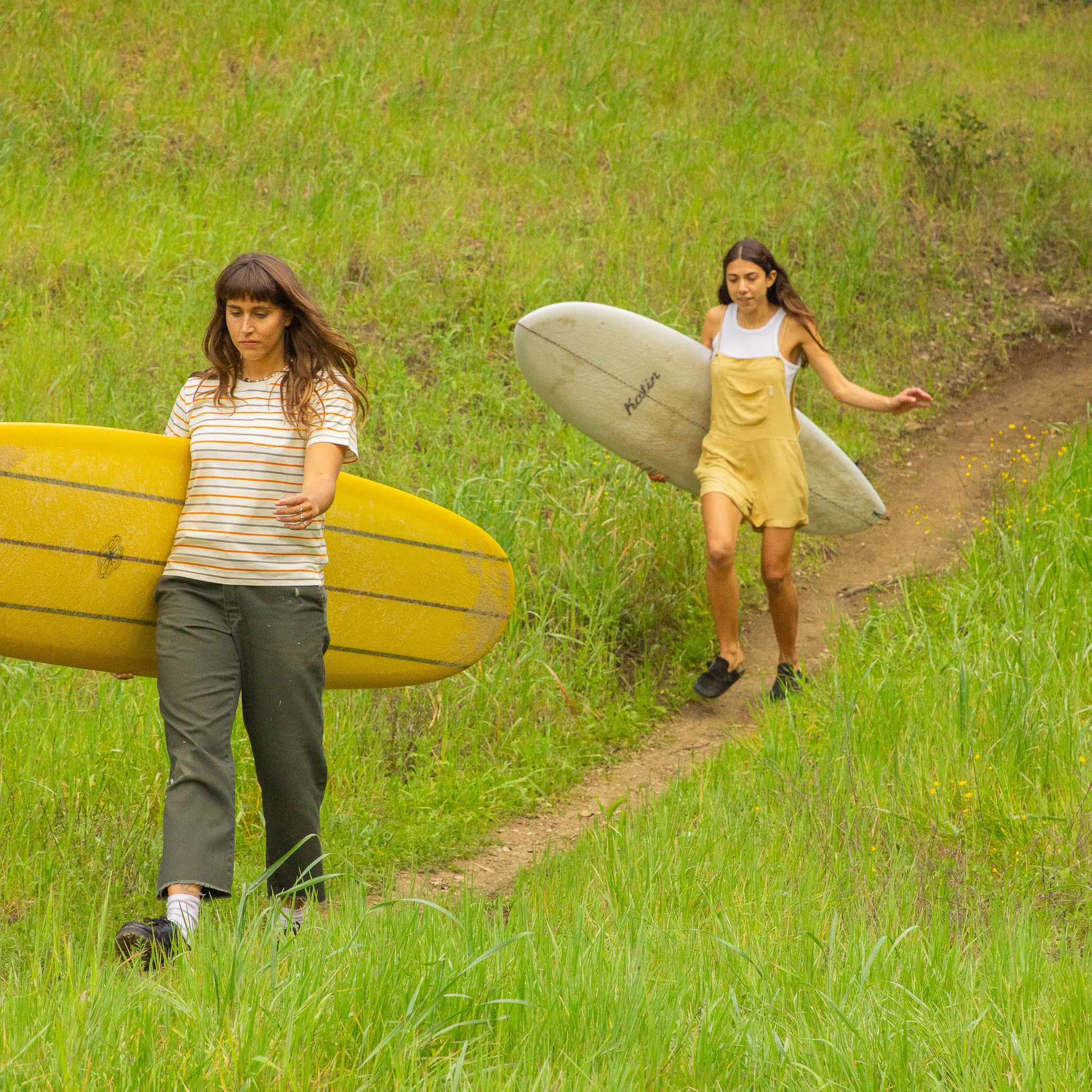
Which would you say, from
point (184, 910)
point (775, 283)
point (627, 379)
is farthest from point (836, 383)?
point (184, 910)

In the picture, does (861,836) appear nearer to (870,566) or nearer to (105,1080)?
(105,1080)

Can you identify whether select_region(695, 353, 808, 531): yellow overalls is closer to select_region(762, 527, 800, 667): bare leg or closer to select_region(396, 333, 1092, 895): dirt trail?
select_region(762, 527, 800, 667): bare leg

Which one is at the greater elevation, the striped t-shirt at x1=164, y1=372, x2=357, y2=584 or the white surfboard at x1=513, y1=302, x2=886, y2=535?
the white surfboard at x1=513, y1=302, x2=886, y2=535

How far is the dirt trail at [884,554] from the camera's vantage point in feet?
12.1

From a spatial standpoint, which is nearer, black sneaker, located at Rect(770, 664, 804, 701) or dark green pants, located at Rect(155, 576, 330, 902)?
dark green pants, located at Rect(155, 576, 330, 902)

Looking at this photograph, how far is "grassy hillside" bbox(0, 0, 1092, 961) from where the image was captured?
12.1ft

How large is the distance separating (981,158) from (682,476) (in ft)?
19.1

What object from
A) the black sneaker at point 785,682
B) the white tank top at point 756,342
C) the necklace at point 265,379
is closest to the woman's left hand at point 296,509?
the necklace at point 265,379

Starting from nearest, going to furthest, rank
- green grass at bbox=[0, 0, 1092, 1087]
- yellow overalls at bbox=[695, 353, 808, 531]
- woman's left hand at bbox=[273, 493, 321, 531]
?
1. woman's left hand at bbox=[273, 493, 321, 531]
2. green grass at bbox=[0, 0, 1092, 1087]
3. yellow overalls at bbox=[695, 353, 808, 531]

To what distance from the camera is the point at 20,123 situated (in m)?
6.98

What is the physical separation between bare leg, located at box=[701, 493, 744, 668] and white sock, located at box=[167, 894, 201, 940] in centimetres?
245

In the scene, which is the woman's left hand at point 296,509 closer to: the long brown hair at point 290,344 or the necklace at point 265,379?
the long brown hair at point 290,344

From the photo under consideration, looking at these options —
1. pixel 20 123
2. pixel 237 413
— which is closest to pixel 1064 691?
pixel 237 413

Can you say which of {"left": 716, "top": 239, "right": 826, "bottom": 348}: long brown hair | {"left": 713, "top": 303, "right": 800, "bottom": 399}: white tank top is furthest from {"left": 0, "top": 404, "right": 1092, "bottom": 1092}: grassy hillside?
{"left": 716, "top": 239, "right": 826, "bottom": 348}: long brown hair
